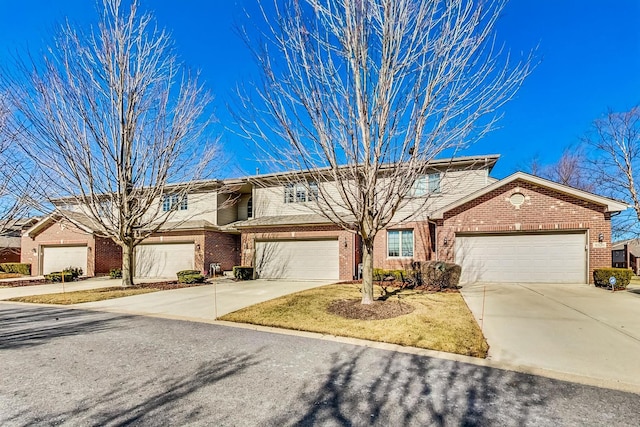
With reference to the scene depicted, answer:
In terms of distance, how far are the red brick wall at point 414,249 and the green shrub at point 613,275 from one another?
602cm

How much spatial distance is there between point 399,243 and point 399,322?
9.82 metres

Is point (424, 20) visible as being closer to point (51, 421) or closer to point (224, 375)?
point (224, 375)

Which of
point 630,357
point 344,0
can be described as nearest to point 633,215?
point 630,357

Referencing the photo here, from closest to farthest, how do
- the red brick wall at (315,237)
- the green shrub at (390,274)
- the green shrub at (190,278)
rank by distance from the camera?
the green shrub at (390,274), the green shrub at (190,278), the red brick wall at (315,237)

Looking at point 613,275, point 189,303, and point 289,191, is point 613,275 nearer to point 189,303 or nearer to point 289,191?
point 289,191

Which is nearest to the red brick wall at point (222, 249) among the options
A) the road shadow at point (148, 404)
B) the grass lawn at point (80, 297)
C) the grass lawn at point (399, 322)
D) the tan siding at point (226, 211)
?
the tan siding at point (226, 211)

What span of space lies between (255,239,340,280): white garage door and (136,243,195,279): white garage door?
4.58 meters

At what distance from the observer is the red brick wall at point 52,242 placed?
807 inches

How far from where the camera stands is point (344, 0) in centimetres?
693

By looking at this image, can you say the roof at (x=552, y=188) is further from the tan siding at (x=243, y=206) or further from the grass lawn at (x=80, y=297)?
the grass lawn at (x=80, y=297)

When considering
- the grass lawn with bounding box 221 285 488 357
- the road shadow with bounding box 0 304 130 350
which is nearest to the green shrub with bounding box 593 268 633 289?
the grass lawn with bounding box 221 285 488 357

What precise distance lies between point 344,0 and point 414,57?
1858 mm

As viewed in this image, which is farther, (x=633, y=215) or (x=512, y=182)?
(x=633, y=215)

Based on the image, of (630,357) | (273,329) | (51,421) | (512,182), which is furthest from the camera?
(512,182)
